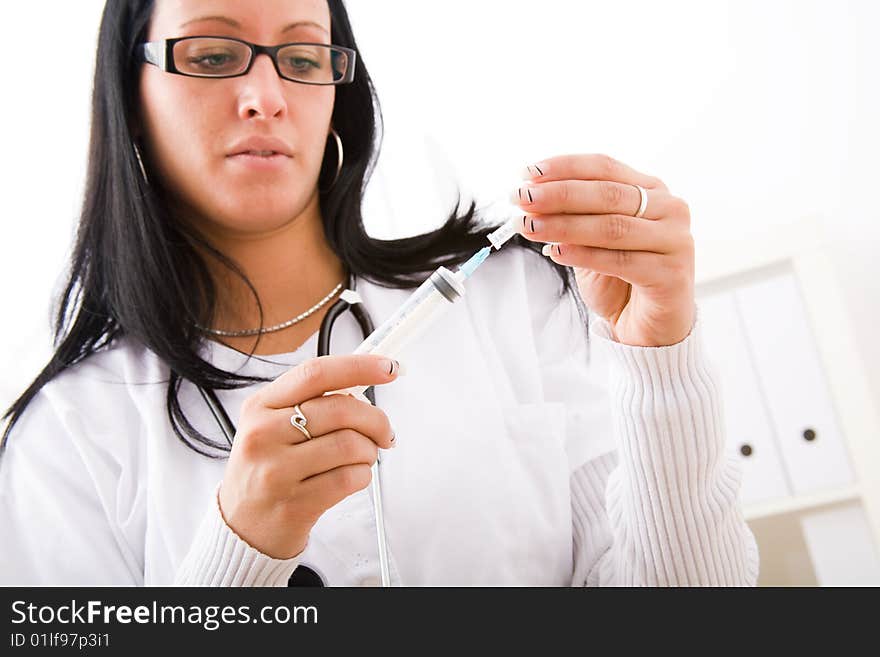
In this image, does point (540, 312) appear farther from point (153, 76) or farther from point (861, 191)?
point (861, 191)

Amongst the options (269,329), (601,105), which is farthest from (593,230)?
(601,105)

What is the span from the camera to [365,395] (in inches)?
36.8

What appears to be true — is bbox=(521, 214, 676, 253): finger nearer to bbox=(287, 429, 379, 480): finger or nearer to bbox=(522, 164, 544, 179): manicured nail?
bbox=(522, 164, 544, 179): manicured nail

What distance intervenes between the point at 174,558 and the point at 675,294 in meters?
0.63

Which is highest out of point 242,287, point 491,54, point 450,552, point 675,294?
point 491,54

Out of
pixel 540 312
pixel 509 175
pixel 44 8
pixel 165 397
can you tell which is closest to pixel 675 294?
pixel 540 312

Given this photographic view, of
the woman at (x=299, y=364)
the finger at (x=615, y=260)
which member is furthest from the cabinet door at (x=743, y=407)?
the finger at (x=615, y=260)

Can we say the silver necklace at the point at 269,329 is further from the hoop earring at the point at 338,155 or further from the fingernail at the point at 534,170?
the fingernail at the point at 534,170

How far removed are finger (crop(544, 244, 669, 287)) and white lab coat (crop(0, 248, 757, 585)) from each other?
0.14 metres

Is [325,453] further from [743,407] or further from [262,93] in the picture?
[743,407]

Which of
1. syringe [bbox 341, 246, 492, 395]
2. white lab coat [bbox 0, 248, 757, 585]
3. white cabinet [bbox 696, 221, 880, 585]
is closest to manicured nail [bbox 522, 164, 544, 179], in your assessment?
syringe [bbox 341, 246, 492, 395]

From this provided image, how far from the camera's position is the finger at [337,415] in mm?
661

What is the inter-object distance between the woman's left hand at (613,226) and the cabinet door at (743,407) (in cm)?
83

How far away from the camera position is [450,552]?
955 mm
